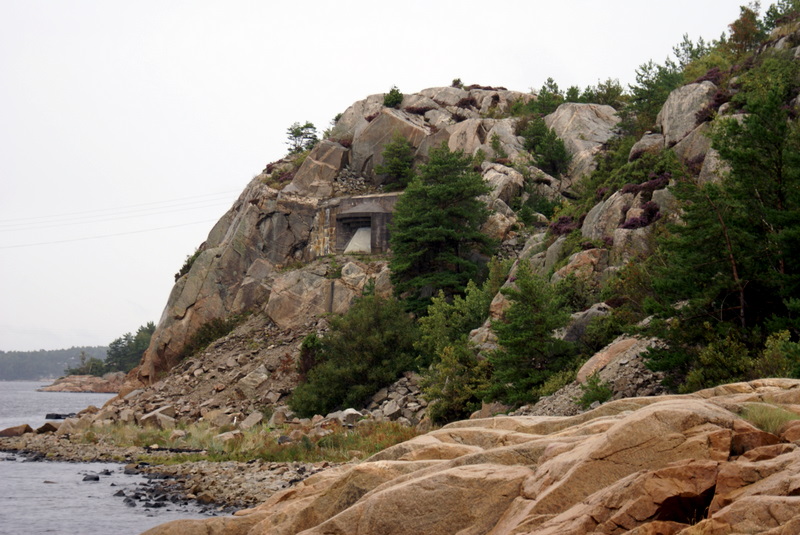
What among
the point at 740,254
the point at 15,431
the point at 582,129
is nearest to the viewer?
the point at 740,254

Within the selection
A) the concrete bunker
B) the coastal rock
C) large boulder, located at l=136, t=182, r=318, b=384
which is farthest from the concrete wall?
the coastal rock

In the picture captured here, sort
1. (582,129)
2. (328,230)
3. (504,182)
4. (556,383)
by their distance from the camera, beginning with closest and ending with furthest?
(556,383) < (504,182) < (328,230) < (582,129)

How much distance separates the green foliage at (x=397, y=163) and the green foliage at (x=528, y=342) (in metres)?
37.2

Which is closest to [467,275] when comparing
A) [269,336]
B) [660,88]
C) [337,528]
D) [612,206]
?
[612,206]

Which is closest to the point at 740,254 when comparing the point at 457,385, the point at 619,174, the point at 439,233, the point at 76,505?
the point at 457,385

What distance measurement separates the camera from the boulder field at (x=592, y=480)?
752 centimetres

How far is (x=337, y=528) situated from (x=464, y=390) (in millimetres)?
20143

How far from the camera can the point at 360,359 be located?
4097 centimetres

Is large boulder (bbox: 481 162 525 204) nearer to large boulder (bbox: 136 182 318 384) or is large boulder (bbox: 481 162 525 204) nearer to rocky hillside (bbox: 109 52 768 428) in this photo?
rocky hillside (bbox: 109 52 768 428)

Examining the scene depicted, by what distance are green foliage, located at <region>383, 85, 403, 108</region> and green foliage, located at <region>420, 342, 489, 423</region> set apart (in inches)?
1841

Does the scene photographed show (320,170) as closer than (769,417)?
No

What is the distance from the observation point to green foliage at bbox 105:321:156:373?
412 ft

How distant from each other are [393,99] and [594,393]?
186 ft

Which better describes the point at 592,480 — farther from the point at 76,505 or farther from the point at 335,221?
the point at 335,221
